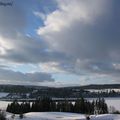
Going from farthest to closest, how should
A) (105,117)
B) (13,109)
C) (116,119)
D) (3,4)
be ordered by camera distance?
(13,109)
(105,117)
(116,119)
(3,4)

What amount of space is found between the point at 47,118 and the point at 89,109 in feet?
173

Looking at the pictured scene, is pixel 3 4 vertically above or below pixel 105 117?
above

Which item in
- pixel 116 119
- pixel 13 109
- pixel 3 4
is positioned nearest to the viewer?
pixel 3 4

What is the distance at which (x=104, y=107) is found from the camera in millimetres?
188500

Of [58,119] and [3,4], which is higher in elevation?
[3,4]

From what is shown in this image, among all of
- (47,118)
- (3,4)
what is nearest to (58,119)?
(47,118)

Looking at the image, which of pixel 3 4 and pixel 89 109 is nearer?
pixel 3 4

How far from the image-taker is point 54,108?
18788 centimetres

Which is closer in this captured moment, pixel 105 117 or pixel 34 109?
pixel 105 117

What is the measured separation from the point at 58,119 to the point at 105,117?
17.5m

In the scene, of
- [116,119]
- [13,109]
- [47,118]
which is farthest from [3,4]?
[13,109]

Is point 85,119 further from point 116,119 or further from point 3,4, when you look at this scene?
point 3,4

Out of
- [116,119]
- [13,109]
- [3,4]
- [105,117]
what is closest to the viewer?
Answer: [3,4]

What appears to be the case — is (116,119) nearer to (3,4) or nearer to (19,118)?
(19,118)
